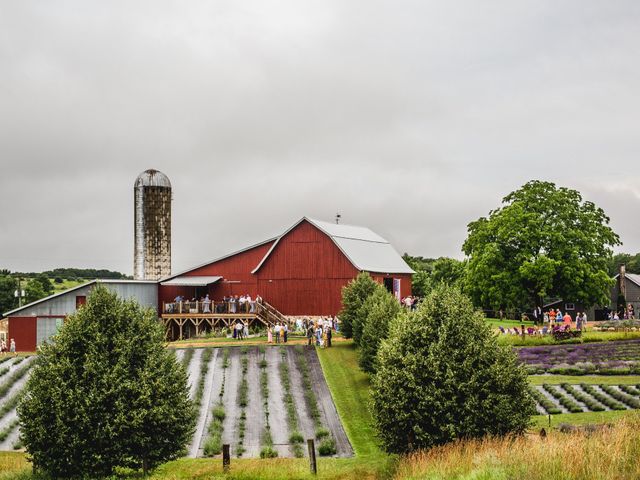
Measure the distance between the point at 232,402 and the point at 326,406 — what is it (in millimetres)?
4218

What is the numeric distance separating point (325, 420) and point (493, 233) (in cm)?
3176

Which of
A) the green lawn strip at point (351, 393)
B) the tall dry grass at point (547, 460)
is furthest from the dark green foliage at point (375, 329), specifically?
the tall dry grass at point (547, 460)

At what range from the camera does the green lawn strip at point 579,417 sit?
26.0 m

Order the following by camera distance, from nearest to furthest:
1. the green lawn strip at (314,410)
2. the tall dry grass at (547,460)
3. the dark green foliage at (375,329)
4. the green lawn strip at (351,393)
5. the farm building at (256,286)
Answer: the tall dry grass at (547,460)
the green lawn strip at (314,410)
the green lawn strip at (351,393)
the dark green foliage at (375,329)
the farm building at (256,286)

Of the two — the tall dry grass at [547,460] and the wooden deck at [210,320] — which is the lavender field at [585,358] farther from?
the tall dry grass at [547,460]

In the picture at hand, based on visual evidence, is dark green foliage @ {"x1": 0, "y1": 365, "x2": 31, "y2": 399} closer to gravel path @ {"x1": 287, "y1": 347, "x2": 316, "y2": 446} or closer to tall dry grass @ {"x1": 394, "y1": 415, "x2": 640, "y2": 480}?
Result: gravel path @ {"x1": 287, "y1": 347, "x2": 316, "y2": 446}

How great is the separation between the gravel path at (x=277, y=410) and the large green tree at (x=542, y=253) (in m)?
22.1

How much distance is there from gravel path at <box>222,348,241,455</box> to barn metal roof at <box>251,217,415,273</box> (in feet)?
46.8

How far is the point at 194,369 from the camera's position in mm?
38344

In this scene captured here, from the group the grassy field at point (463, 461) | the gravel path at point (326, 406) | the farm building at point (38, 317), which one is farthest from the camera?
the farm building at point (38, 317)

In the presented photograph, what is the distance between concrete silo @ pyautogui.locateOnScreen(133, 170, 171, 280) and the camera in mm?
60656

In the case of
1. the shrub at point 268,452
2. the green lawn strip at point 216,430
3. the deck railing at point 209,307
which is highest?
the deck railing at point 209,307

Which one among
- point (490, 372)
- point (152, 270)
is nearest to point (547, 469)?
point (490, 372)

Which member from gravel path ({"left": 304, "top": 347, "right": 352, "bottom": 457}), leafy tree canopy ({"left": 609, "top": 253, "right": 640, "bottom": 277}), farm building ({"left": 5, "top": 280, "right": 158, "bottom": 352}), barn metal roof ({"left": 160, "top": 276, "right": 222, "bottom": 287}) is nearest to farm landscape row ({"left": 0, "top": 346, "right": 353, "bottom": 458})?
gravel path ({"left": 304, "top": 347, "right": 352, "bottom": 457})
